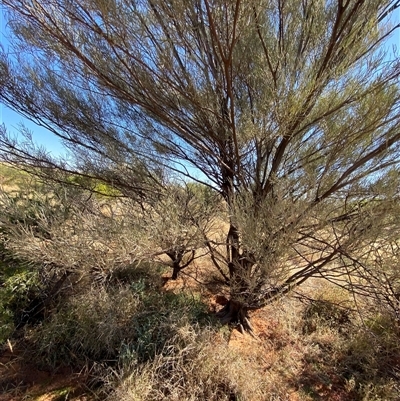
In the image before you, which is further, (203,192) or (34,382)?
(203,192)

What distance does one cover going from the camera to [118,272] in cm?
368

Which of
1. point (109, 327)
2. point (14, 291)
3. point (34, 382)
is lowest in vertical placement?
point (34, 382)

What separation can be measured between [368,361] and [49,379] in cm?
317

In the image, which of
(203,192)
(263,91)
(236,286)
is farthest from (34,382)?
(263,91)

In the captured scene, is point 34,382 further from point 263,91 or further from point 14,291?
point 263,91

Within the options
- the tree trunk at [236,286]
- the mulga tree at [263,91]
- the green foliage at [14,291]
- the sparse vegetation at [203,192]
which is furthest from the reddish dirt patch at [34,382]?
the mulga tree at [263,91]

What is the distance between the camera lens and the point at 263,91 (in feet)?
7.88

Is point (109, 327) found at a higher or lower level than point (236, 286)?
lower

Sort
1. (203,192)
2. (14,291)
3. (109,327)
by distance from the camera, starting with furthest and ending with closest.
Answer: (203,192), (14,291), (109,327)

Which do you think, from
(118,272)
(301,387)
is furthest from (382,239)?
(118,272)

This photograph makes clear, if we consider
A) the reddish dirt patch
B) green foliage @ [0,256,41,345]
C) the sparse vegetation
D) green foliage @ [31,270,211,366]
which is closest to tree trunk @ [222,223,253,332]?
the sparse vegetation

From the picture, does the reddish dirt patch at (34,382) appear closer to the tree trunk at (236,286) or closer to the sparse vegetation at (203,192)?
the sparse vegetation at (203,192)

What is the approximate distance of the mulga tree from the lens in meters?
2.11

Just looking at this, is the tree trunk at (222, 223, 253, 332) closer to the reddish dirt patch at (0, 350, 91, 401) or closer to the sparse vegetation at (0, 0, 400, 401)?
the sparse vegetation at (0, 0, 400, 401)
